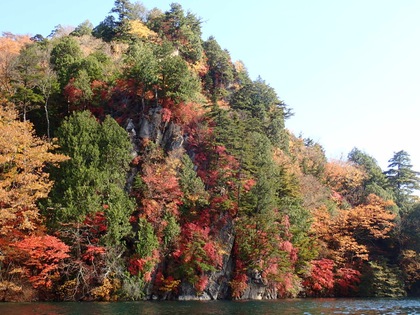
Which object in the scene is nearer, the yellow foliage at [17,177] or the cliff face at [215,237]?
the yellow foliage at [17,177]

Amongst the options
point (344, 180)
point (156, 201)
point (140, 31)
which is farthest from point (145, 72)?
point (344, 180)

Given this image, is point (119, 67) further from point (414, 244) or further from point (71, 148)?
point (414, 244)

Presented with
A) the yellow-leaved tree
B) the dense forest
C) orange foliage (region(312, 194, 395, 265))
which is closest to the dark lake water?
the yellow-leaved tree

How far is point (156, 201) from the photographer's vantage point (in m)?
37.4

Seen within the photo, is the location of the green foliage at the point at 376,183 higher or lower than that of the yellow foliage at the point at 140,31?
lower

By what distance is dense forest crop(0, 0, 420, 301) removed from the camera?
32.5 m

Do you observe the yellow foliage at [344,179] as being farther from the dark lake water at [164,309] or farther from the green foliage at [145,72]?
the dark lake water at [164,309]

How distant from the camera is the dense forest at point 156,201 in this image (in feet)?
107

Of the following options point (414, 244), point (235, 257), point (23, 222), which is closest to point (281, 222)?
point (235, 257)

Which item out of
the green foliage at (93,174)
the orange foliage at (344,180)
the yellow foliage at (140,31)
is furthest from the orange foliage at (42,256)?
the orange foliage at (344,180)

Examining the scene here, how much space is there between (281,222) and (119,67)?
2694 centimetres

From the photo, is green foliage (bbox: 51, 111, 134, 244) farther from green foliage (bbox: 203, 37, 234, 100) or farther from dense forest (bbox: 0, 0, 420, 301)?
green foliage (bbox: 203, 37, 234, 100)

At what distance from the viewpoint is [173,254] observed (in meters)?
35.9

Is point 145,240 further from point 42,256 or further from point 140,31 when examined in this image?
point 140,31
